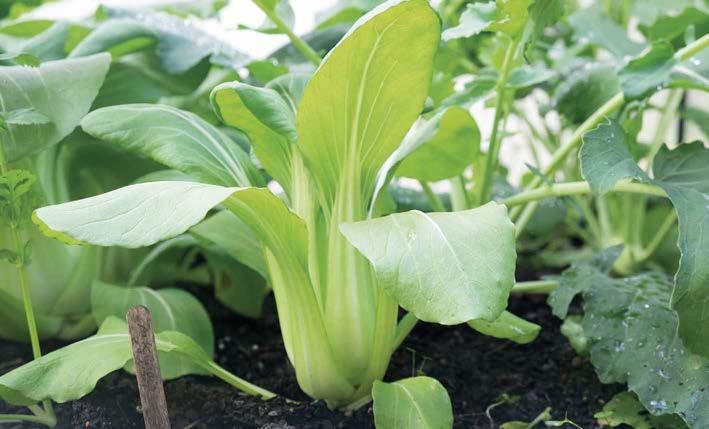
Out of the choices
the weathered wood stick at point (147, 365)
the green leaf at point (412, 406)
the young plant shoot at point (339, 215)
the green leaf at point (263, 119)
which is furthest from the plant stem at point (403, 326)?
the weathered wood stick at point (147, 365)

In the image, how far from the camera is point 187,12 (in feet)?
4.56

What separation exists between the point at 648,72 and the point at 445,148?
0.93ft

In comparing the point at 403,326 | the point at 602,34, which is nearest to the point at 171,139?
the point at 403,326

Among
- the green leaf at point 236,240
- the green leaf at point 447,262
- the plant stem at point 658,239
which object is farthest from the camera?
the plant stem at point 658,239

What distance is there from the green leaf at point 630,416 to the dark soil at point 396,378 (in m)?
0.02

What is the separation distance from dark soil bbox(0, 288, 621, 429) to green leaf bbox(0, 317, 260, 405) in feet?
0.31

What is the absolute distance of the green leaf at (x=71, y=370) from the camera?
28.1 inches

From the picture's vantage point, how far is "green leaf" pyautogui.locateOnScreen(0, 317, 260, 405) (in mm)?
714

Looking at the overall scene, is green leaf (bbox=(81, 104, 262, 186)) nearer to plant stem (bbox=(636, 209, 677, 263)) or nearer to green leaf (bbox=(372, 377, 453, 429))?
green leaf (bbox=(372, 377, 453, 429))

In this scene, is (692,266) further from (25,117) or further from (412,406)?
(25,117)

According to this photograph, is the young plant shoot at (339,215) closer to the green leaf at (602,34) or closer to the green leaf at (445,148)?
the green leaf at (445,148)

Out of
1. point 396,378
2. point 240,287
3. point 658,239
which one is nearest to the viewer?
point 396,378

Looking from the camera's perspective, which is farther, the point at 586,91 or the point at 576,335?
the point at 586,91

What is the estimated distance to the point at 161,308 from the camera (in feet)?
3.27
